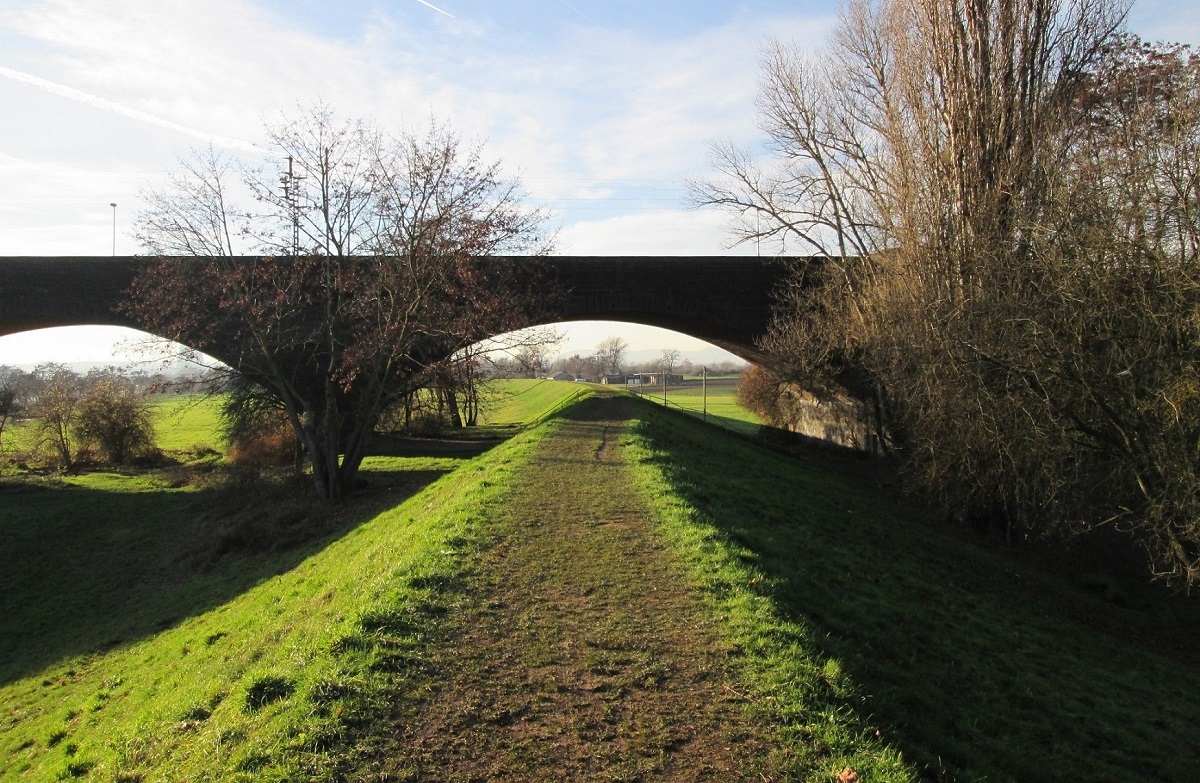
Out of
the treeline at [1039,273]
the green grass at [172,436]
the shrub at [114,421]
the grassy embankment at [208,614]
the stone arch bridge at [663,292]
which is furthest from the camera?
the shrub at [114,421]

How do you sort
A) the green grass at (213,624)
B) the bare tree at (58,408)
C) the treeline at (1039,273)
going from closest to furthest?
the green grass at (213,624), the treeline at (1039,273), the bare tree at (58,408)

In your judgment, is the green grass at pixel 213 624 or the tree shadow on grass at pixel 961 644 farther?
the tree shadow on grass at pixel 961 644

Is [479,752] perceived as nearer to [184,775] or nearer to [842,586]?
[184,775]

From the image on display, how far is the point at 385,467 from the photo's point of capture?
25766mm

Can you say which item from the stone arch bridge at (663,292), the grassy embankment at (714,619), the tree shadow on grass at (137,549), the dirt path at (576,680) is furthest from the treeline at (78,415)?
the dirt path at (576,680)

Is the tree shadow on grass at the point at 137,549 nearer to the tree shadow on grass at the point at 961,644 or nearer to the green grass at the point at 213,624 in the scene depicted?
the green grass at the point at 213,624

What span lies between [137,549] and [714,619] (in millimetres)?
17113

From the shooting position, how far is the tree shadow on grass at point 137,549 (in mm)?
13594

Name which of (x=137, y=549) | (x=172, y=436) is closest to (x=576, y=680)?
(x=137, y=549)

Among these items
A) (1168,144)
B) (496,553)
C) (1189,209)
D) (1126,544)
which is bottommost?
(1126,544)

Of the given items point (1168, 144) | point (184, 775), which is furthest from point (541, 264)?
point (184, 775)

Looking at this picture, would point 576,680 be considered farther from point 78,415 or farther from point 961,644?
point 78,415

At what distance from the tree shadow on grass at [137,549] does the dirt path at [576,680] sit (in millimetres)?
8233

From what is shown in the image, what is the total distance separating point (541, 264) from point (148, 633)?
631 inches
